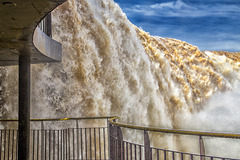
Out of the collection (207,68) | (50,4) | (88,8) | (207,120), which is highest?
(88,8)

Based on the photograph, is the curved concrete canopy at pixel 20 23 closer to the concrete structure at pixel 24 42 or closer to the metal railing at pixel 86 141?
the concrete structure at pixel 24 42

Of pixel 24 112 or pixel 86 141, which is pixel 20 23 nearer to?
pixel 24 112

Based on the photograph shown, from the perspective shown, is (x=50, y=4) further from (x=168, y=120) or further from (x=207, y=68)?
(x=207, y=68)

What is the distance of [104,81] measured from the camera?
10.2 meters

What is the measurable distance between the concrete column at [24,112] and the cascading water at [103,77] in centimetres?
394

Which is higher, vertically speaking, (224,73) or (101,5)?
(101,5)

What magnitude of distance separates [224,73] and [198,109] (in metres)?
6.95

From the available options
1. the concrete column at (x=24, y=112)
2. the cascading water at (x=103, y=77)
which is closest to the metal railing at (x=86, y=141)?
the cascading water at (x=103, y=77)

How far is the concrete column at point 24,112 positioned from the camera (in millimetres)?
4895

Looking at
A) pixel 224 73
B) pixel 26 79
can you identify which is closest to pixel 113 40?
pixel 26 79

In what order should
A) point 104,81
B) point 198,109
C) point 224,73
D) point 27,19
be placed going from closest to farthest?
point 27,19, point 104,81, point 198,109, point 224,73

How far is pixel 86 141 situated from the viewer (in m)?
5.84

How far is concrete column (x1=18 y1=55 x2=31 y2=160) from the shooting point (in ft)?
16.1

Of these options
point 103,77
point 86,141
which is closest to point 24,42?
point 86,141
